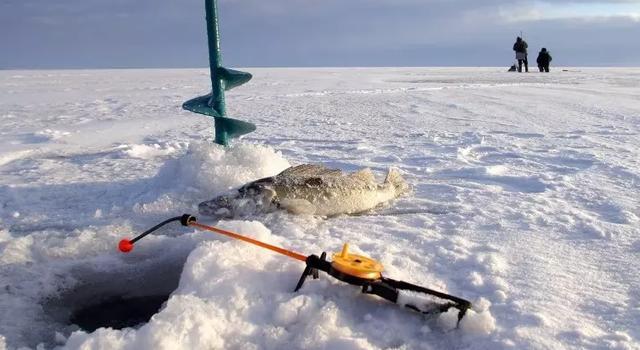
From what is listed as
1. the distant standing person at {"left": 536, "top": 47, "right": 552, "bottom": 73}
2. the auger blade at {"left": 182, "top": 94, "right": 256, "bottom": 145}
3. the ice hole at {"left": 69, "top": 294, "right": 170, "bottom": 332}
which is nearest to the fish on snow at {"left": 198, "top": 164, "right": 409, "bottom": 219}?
the ice hole at {"left": 69, "top": 294, "right": 170, "bottom": 332}

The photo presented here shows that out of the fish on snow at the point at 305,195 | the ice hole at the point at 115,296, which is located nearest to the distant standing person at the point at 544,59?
the fish on snow at the point at 305,195

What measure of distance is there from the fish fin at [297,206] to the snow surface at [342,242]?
108 millimetres

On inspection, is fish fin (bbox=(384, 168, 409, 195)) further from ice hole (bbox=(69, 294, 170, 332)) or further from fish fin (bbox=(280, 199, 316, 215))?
ice hole (bbox=(69, 294, 170, 332))

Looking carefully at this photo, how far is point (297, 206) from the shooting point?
3781mm

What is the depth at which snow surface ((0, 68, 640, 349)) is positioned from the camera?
226cm

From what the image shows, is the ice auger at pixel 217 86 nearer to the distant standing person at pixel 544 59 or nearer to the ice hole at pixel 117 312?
the ice hole at pixel 117 312

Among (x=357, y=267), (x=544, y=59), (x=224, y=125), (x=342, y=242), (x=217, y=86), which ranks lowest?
(x=342, y=242)

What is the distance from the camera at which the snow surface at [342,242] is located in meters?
2.26

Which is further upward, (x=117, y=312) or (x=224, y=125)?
(x=224, y=125)

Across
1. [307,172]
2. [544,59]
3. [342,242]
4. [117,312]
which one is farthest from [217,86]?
[544,59]

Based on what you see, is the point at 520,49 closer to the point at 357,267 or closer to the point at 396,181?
the point at 396,181

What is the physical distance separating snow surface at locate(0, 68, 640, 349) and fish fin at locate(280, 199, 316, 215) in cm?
11

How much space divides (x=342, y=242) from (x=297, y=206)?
0.59m

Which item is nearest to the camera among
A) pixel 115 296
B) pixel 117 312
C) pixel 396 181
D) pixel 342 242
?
pixel 117 312
